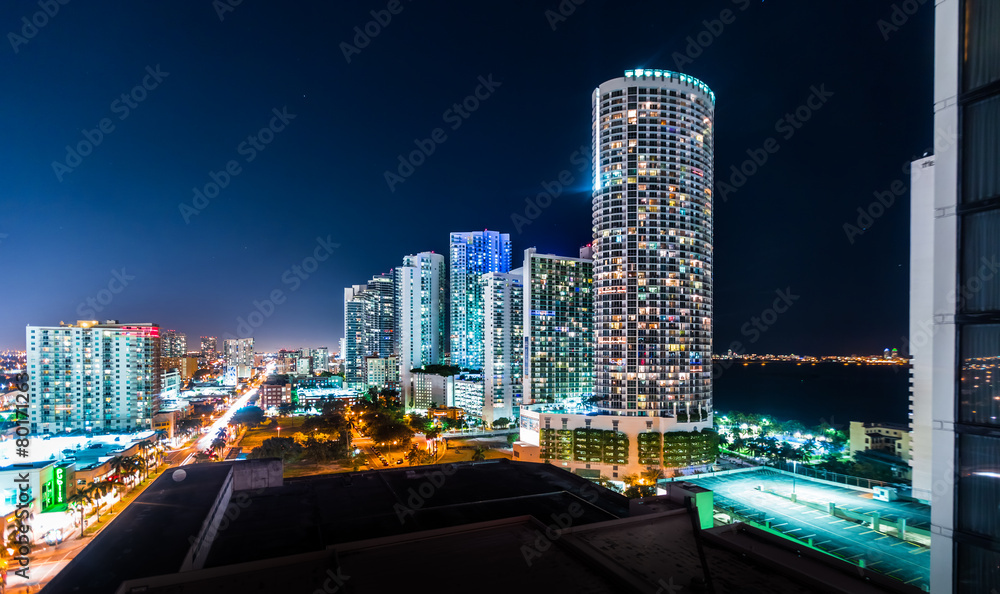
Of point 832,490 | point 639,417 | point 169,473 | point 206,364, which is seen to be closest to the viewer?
point 169,473

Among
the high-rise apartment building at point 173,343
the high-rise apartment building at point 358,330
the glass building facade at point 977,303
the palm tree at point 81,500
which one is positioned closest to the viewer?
the glass building facade at point 977,303

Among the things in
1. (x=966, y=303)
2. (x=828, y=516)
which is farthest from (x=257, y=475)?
(x=828, y=516)

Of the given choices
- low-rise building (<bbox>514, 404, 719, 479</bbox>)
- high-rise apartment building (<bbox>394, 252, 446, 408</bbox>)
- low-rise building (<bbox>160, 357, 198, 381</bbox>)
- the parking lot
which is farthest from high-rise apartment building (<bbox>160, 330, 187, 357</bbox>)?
the parking lot

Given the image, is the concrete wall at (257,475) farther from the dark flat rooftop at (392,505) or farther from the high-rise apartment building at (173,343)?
the high-rise apartment building at (173,343)

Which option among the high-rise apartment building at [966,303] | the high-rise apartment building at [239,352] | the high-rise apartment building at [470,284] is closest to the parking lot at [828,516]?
the high-rise apartment building at [966,303]

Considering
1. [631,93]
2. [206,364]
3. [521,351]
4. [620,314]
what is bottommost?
[206,364]

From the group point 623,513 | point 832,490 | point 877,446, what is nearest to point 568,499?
point 623,513

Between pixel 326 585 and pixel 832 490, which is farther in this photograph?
pixel 832 490

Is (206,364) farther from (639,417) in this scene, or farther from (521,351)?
(639,417)
